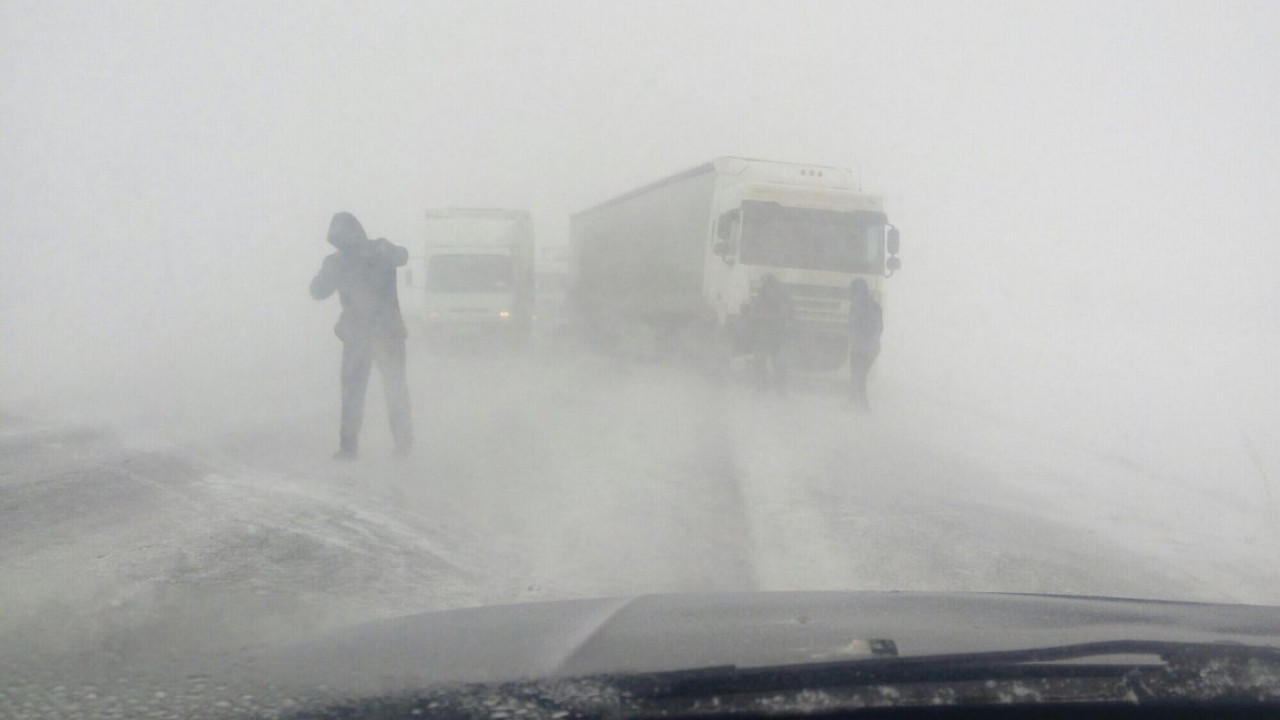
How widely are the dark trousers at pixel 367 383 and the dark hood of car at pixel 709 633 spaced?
6.22 meters

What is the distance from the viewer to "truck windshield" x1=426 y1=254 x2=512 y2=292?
25922 mm

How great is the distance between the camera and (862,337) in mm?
16500

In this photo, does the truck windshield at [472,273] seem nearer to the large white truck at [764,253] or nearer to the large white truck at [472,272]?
the large white truck at [472,272]

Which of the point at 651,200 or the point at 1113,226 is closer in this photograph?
the point at 651,200

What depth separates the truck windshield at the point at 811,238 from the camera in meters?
18.0

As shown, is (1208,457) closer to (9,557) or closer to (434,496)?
(434,496)

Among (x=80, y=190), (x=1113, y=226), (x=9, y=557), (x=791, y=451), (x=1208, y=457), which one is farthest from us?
(x=1113, y=226)

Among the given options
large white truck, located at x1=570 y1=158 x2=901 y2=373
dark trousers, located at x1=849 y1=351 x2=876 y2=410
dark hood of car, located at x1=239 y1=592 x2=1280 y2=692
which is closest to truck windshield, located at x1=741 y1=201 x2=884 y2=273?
large white truck, located at x1=570 y1=158 x2=901 y2=373

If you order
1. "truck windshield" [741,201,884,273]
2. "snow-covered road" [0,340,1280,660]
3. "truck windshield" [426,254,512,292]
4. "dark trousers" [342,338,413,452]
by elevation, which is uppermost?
"truck windshield" [741,201,884,273]

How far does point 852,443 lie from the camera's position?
42.8ft

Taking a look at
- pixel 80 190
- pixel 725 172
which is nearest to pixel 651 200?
pixel 725 172

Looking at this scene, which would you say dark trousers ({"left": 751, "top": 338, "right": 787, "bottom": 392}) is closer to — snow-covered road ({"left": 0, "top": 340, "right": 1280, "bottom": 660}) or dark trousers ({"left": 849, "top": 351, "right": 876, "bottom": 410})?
dark trousers ({"left": 849, "top": 351, "right": 876, "bottom": 410})

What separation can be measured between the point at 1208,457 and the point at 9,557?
14.7m

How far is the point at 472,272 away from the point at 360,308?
16.4 meters
